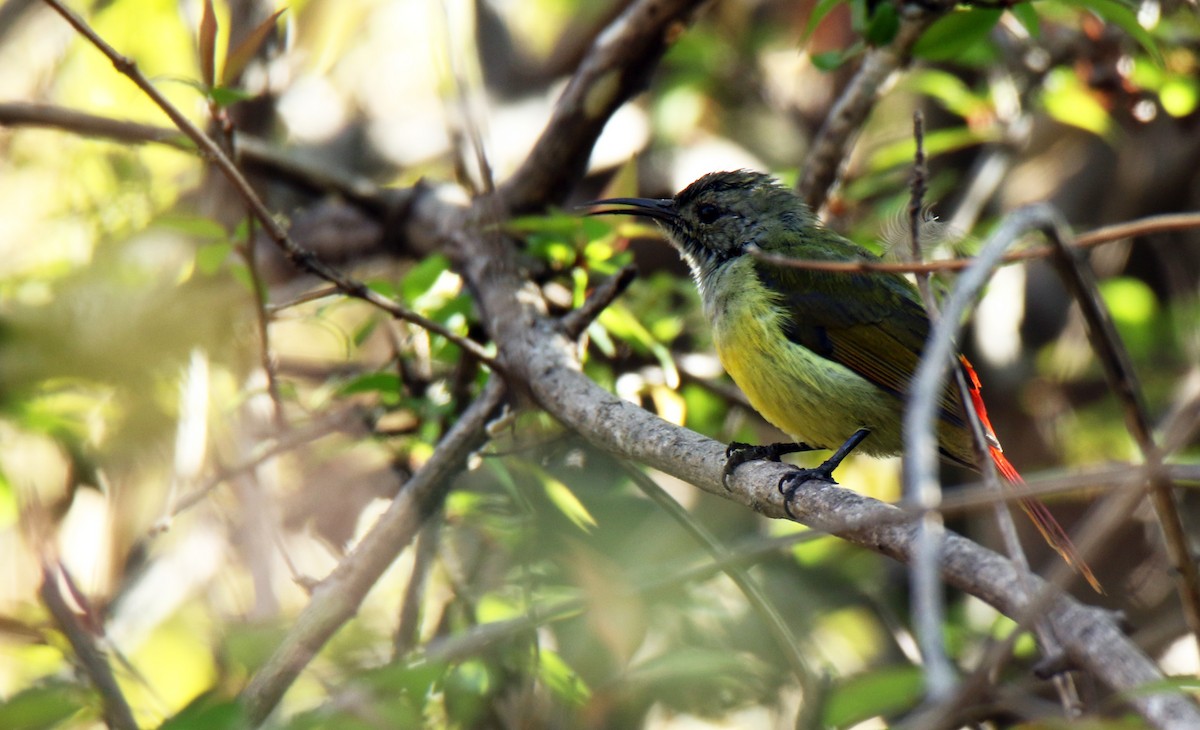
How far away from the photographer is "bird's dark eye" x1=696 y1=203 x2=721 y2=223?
3951 millimetres

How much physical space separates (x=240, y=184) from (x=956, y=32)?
1.88 m

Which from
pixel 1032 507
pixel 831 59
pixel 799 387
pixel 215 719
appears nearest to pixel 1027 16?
pixel 831 59

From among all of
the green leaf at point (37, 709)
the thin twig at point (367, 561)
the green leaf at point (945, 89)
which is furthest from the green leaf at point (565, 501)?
the green leaf at point (945, 89)

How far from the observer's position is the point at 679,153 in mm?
5281

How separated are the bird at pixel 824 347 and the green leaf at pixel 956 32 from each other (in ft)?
1.98

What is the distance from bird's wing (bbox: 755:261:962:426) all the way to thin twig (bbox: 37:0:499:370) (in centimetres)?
111

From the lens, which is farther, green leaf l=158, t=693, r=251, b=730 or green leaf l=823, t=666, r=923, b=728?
green leaf l=823, t=666, r=923, b=728

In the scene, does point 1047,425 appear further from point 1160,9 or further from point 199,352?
point 199,352

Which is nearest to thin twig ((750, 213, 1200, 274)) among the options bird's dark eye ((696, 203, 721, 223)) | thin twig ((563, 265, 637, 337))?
thin twig ((563, 265, 637, 337))

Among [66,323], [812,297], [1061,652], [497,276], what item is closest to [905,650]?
[812,297]

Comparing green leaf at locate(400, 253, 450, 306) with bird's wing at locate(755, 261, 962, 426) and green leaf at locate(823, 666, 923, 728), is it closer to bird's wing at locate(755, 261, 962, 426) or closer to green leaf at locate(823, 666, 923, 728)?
Result: bird's wing at locate(755, 261, 962, 426)

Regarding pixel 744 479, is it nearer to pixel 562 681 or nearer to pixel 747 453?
pixel 747 453

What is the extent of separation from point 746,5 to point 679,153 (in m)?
1.12

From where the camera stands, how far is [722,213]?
12.9 feet
